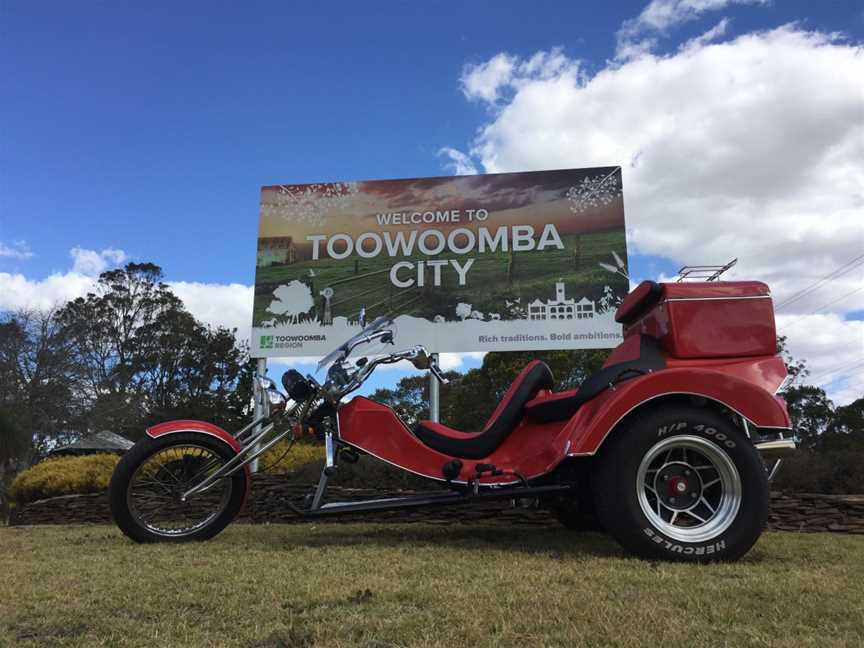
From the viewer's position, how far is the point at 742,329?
3580 mm

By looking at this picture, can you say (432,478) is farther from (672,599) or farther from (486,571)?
(672,599)

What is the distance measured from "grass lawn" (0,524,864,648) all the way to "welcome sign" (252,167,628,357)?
5.87 metres

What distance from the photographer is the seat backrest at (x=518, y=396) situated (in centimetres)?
409

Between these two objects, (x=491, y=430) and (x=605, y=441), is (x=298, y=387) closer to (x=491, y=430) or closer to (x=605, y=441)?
(x=491, y=430)

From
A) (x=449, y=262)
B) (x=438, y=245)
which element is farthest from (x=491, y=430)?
(x=438, y=245)

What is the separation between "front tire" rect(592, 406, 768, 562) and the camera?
324 centimetres

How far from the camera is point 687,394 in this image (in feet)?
11.2

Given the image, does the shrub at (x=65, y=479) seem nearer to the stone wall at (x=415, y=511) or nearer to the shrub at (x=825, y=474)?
the stone wall at (x=415, y=511)

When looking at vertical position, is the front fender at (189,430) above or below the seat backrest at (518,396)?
below

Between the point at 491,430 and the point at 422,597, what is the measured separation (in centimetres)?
173

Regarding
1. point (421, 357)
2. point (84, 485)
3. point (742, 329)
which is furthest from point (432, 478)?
point (84, 485)

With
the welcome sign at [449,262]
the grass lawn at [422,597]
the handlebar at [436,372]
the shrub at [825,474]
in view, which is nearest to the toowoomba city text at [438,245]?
the welcome sign at [449,262]

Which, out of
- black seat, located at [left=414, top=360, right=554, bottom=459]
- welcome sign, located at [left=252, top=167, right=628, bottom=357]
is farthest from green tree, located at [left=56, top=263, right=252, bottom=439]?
black seat, located at [left=414, top=360, right=554, bottom=459]

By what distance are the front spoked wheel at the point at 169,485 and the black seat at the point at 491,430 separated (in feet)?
4.37
